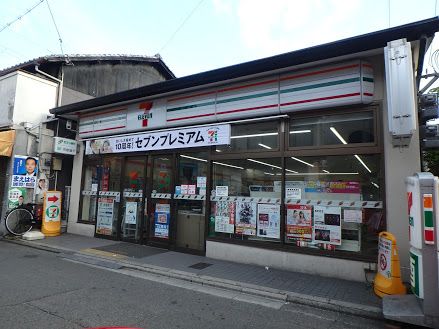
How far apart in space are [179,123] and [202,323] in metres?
6.12

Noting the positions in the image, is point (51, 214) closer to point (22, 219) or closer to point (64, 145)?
point (22, 219)

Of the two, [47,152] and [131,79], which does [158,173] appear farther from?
[131,79]

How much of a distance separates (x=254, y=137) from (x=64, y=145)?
24.3 feet

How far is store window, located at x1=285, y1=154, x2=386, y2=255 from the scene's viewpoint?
6781 mm

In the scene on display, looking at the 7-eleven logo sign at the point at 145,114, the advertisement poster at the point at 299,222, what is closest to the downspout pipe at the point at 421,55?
the advertisement poster at the point at 299,222

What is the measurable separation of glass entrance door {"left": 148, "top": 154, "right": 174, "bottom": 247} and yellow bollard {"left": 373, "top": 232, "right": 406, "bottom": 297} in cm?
558

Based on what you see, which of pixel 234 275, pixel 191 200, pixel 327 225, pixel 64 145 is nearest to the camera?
pixel 234 275

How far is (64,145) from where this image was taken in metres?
11.9

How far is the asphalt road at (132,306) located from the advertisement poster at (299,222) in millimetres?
2203

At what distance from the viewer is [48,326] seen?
13.8ft

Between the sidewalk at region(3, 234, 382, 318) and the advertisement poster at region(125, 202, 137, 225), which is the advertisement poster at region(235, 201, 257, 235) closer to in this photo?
the sidewalk at region(3, 234, 382, 318)

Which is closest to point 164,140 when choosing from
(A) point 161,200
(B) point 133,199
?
(A) point 161,200

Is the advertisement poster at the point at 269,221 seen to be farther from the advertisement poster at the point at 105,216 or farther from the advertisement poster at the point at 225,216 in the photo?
the advertisement poster at the point at 105,216

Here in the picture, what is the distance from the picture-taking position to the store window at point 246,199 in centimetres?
792
